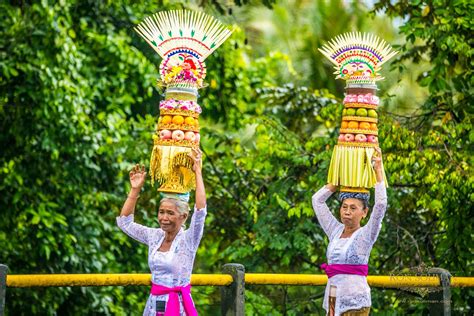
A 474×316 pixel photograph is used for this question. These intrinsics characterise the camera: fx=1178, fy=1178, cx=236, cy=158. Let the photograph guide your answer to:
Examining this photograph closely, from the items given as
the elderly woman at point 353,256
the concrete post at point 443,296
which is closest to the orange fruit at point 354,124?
the elderly woman at point 353,256

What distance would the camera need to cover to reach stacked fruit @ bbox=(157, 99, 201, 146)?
630 cm

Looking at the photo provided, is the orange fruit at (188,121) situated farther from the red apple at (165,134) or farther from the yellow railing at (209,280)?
the yellow railing at (209,280)

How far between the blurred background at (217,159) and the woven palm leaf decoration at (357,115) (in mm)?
2138

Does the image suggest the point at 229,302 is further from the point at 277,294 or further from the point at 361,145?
the point at 277,294

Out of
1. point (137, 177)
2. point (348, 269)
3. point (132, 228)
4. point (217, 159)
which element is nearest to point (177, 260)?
point (132, 228)

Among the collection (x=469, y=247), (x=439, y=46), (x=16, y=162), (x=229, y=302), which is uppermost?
(x=439, y=46)

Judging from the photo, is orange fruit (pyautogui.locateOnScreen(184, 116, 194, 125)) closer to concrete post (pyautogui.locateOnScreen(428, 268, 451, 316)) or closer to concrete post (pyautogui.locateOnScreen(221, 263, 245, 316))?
concrete post (pyautogui.locateOnScreen(221, 263, 245, 316))

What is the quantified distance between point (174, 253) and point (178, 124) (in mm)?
697

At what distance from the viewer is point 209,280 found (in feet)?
22.4

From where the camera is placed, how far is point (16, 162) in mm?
11016

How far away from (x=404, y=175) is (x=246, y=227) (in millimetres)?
2445

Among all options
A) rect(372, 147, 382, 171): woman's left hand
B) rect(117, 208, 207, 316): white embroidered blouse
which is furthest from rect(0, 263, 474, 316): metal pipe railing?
rect(372, 147, 382, 171): woman's left hand

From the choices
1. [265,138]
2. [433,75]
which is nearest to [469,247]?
[433,75]

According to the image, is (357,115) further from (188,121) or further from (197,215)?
(197,215)
